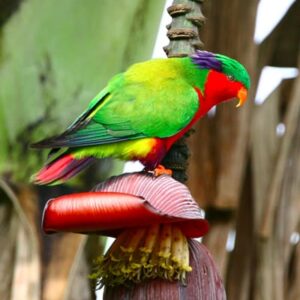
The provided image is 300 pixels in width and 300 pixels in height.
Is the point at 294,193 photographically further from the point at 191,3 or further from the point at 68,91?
the point at 191,3

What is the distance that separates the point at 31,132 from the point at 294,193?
104cm

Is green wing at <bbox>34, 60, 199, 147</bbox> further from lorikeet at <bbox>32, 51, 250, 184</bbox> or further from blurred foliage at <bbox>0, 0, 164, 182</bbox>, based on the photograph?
blurred foliage at <bbox>0, 0, 164, 182</bbox>

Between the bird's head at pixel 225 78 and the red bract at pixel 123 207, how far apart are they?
1.20 ft

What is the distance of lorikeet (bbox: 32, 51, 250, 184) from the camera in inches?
63.1

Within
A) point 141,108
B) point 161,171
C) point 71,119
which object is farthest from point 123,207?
point 71,119

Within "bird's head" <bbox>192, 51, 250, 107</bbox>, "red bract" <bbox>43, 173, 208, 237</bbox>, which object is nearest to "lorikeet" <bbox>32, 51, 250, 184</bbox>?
"bird's head" <bbox>192, 51, 250, 107</bbox>

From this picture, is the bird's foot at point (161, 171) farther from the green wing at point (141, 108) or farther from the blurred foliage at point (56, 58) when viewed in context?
the blurred foliage at point (56, 58)

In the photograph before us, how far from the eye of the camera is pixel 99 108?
1.63 m

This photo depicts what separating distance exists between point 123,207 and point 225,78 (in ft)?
1.59

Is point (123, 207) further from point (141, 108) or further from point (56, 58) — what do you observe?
point (56, 58)

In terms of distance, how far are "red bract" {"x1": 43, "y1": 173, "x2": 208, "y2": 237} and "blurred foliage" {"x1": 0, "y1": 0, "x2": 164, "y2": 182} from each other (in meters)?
0.91

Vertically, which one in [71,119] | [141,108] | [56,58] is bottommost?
[141,108]

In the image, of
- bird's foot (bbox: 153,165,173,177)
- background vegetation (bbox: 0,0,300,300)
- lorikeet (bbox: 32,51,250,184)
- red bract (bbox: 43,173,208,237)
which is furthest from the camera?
background vegetation (bbox: 0,0,300,300)

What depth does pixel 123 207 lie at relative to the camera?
1.26m
